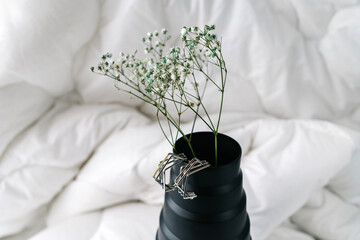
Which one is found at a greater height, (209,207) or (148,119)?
(209,207)

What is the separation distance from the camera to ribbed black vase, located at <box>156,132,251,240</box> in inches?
15.8

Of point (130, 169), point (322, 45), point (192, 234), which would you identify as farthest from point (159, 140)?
point (322, 45)

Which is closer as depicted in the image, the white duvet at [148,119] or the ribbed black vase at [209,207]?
the ribbed black vase at [209,207]

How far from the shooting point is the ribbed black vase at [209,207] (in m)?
0.40

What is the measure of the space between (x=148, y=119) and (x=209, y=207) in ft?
1.75

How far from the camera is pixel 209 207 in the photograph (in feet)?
1.34

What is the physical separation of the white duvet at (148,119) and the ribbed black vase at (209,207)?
274 millimetres

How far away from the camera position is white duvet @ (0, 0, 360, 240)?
0.71 metres

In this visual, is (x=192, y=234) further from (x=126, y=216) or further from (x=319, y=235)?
(x=319, y=235)

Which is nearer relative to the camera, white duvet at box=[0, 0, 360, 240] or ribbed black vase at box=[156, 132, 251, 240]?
ribbed black vase at box=[156, 132, 251, 240]

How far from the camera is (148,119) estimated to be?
92cm

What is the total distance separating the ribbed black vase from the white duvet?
274 millimetres

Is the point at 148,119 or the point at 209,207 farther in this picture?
the point at 148,119

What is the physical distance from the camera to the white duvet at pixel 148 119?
0.71 m
